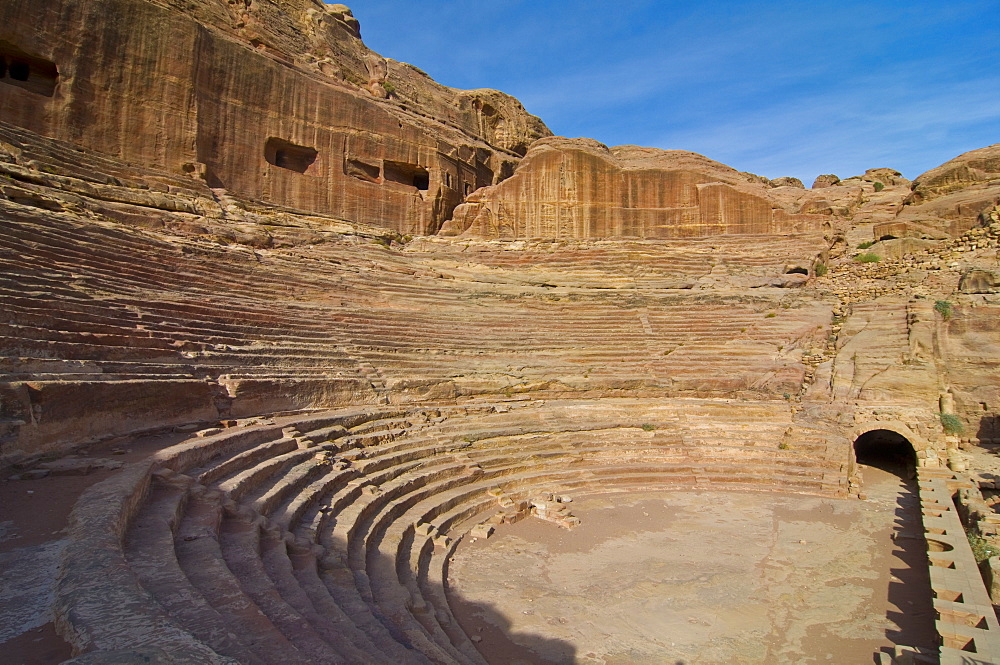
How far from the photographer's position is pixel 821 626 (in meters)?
5.97

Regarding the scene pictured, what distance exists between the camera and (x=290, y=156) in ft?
64.1

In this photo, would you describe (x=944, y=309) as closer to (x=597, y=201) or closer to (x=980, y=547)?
(x=980, y=547)

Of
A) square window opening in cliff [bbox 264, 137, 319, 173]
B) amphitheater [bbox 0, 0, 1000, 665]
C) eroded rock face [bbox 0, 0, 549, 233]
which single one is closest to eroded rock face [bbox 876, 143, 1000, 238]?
amphitheater [bbox 0, 0, 1000, 665]

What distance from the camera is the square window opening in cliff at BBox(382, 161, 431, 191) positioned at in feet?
70.7

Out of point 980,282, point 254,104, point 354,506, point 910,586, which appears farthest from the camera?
point 254,104

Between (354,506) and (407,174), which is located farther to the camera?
(407,174)

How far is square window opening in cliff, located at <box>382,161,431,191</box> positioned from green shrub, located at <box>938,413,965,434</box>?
1741 centimetres

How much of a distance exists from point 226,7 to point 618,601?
21.7 m

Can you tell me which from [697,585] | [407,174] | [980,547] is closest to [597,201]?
[407,174]

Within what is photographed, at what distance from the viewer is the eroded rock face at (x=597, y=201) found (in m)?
22.1

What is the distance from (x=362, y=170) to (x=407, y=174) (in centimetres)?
211

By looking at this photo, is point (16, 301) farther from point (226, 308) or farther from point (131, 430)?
point (226, 308)

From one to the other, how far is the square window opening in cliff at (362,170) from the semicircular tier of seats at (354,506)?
1217 cm

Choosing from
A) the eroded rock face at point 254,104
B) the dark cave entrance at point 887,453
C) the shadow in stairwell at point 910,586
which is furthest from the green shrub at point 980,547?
the eroded rock face at point 254,104
